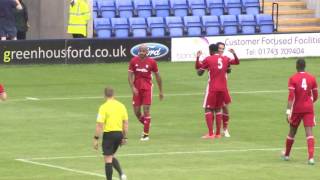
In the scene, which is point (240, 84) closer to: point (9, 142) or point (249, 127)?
point (249, 127)

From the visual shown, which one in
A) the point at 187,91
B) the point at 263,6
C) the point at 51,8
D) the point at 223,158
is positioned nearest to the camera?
the point at 223,158

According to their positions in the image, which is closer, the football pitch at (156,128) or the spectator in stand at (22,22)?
the football pitch at (156,128)

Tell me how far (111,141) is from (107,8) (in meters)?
→ 26.0

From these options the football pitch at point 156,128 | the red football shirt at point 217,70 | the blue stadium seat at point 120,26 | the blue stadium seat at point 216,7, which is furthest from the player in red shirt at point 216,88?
the blue stadium seat at point 216,7

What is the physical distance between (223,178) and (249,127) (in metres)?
7.19

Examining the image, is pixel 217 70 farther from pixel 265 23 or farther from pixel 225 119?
pixel 265 23

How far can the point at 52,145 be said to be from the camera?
966 inches

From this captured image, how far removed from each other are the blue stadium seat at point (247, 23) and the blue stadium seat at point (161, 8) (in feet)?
9.75

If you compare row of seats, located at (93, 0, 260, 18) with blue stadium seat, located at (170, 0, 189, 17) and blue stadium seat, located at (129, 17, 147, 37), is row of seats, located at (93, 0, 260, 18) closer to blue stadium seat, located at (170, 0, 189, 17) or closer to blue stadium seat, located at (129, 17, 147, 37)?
blue stadium seat, located at (170, 0, 189, 17)

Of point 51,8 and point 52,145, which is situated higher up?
point 51,8

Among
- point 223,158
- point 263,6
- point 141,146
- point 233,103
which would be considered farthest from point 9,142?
point 263,6

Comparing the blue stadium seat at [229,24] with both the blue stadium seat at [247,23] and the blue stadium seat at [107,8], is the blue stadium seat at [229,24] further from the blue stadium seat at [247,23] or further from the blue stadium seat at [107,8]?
the blue stadium seat at [107,8]

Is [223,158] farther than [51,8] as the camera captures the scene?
No

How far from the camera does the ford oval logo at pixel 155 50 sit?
40.3 metres
